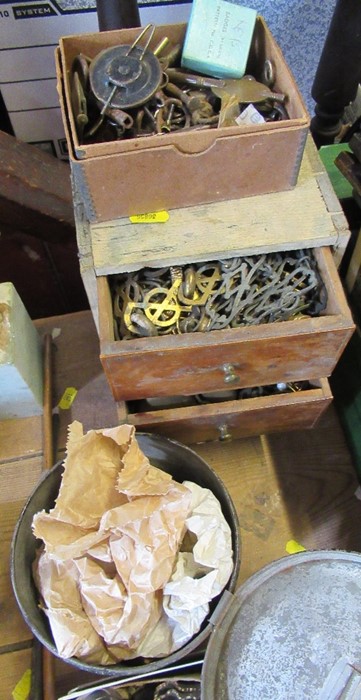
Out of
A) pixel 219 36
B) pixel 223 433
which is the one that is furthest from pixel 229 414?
pixel 219 36

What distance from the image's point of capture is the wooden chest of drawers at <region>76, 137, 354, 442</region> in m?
0.79

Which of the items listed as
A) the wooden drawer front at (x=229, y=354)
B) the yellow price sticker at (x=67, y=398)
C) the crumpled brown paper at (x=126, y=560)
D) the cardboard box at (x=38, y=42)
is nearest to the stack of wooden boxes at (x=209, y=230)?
the wooden drawer front at (x=229, y=354)

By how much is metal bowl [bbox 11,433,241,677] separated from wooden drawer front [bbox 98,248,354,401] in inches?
4.1

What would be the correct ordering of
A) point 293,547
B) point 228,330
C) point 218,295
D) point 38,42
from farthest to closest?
point 38,42
point 293,547
point 218,295
point 228,330

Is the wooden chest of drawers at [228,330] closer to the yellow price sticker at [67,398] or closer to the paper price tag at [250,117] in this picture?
the paper price tag at [250,117]

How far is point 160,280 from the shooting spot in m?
0.90

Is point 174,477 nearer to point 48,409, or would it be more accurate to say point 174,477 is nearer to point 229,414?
point 229,414

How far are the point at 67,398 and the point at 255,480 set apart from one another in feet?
1.25

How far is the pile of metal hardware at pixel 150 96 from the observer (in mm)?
844

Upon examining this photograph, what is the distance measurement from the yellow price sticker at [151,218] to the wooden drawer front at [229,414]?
0.90 feet

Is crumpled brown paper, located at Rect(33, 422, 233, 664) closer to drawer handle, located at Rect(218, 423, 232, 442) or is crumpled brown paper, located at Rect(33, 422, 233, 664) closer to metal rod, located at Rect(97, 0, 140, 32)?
drawer handle, located at Rect(218, 423, 232, 442)

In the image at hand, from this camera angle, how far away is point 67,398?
1.13m

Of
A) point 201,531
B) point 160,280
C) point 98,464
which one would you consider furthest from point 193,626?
point 160,280

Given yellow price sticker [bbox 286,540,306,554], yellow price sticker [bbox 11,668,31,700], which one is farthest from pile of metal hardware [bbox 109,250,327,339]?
yellow price sticker [bbox 11,668,31,700]
